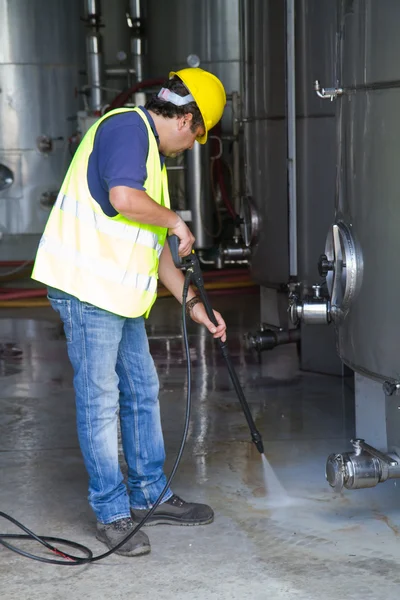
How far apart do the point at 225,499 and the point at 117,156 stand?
124 cm

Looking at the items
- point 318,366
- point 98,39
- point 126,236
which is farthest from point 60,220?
point 98,39

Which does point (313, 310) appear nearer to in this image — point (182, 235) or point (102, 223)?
point (182, 235)

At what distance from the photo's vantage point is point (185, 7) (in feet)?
26.1

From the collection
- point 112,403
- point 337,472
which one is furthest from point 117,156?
point 337,472

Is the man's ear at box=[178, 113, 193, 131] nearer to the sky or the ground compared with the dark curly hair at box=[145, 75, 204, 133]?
nearer to the ground

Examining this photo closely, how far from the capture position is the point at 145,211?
2.67 m

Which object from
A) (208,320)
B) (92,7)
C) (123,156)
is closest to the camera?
(123,156)

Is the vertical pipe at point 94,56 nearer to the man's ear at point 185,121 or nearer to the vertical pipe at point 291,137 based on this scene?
the vertical pipe at point 291,137

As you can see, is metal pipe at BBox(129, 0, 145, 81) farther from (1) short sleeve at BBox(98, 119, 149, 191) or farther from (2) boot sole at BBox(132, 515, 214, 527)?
(2) boot sole at BBox(132, 515, 214, 527)

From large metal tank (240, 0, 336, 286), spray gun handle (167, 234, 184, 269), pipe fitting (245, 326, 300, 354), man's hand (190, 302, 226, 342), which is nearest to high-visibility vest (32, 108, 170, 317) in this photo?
spray gun handle (167, 234, 184, 269)

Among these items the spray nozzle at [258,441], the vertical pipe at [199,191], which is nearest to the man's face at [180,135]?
the spray nozzle at [258,441]

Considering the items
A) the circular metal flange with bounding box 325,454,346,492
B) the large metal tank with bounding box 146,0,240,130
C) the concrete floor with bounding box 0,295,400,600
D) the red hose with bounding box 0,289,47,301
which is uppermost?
the large metal tank with bounding box 146,0,240,130

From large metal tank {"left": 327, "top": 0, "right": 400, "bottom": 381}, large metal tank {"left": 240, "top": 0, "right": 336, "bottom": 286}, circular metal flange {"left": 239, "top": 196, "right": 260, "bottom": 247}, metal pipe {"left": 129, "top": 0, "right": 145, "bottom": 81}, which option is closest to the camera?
large metal tank {"left": 327, "top": 0, "right": 400, "bottom": 381}

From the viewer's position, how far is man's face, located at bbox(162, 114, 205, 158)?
2838 millimetres
